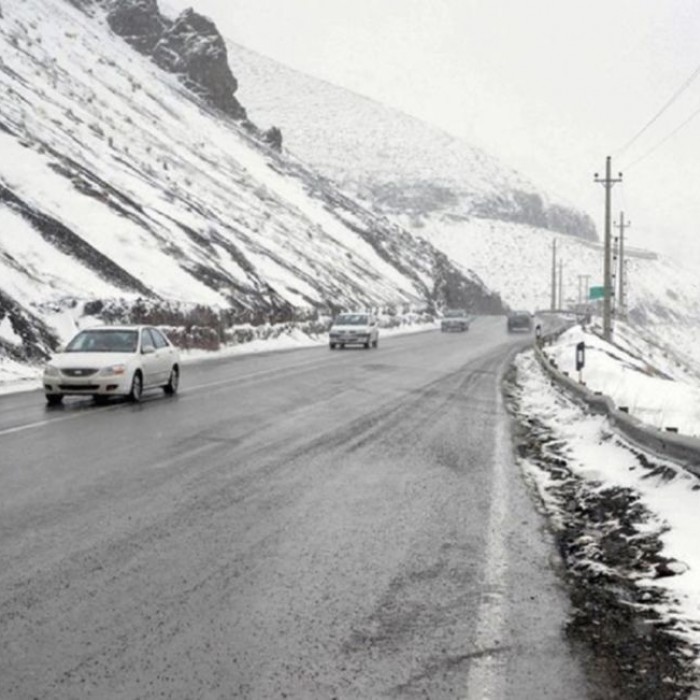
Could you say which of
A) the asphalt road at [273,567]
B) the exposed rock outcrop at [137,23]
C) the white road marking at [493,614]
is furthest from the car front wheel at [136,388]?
the exposed rock outcrop at [137,23]

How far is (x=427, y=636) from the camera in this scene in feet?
16.1

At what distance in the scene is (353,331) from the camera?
3912cm

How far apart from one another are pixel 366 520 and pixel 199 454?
367 centimetres

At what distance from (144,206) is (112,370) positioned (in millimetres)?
30717

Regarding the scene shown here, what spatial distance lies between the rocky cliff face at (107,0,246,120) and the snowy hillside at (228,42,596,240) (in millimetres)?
81348

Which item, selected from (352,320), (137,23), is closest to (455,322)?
(352,320)

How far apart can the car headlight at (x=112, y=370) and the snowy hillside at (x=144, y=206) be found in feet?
29.7

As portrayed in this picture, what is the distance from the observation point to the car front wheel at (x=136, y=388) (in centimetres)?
1717

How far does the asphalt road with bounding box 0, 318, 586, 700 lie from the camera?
4.36 metres

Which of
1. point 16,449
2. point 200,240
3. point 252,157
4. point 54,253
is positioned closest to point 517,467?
point 16,449

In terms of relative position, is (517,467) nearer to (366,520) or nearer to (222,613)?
(366,520)

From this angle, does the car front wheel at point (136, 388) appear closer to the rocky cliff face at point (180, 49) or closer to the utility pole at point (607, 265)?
the utility pole at point (607, 265)

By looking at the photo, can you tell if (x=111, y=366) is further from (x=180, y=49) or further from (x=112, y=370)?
(x=180, y=49)

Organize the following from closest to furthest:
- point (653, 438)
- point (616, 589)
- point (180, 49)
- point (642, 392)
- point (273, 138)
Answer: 1. point (616, 589)
2. point (653, 438)
3. point (642, 392)
4. point (180, 49)
5. point (273, 138)
